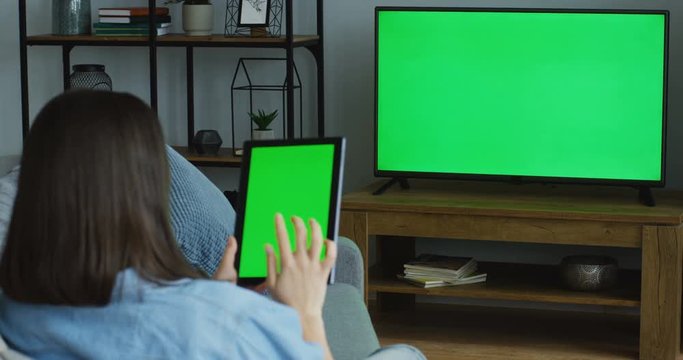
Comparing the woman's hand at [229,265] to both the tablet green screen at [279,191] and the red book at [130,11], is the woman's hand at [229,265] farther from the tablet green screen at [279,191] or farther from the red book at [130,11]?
the red book at [130,11]

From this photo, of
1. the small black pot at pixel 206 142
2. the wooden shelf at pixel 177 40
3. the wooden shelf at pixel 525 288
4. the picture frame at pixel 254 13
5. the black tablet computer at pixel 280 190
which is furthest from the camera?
the small black pot at pixel 206 142

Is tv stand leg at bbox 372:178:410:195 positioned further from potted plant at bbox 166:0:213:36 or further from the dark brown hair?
the dark brown hair

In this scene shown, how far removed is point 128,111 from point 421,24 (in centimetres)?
252

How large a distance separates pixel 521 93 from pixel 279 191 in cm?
223

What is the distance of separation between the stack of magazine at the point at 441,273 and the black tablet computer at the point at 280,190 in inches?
84.4

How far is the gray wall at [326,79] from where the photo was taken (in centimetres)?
400

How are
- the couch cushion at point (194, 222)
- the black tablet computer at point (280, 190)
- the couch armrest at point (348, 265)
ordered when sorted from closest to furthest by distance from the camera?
1. the black tablet computer at point (280, 190)
2. the couch cushion at point (194, 222)
3. the couch armrest at point (348, 265)

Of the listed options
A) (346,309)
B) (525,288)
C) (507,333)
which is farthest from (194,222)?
(507,333)

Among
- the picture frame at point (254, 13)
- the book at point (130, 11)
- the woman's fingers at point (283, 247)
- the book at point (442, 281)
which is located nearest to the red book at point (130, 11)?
the book at point (130, 11)

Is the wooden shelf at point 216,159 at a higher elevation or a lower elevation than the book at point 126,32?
lower

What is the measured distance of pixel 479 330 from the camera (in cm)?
391

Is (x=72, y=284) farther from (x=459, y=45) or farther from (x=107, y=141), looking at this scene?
(x=459, y=45)

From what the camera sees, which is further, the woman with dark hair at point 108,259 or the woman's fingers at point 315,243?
the woman's fingers at point 315,243

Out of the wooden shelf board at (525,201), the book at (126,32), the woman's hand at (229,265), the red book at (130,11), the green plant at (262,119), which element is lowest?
the wooden shelf board at (525,201)
